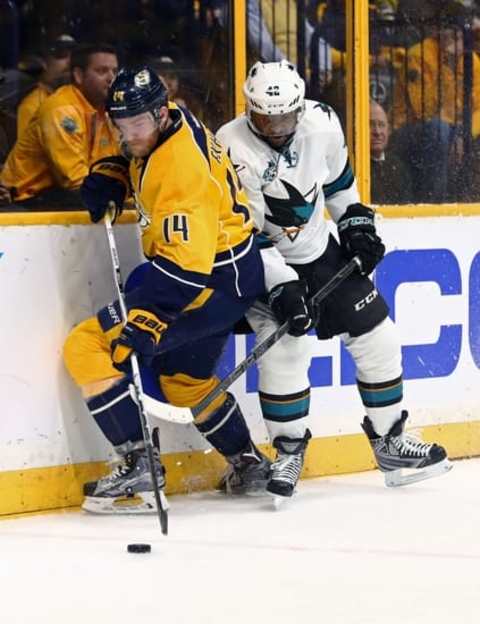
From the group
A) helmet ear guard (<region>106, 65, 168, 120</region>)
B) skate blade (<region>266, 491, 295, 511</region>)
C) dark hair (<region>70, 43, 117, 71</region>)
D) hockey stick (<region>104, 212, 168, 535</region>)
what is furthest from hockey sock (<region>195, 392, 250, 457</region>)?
dark hair (<region>70, 43, 117, 71</region>)

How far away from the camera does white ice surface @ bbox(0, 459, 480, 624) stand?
3.68 meters

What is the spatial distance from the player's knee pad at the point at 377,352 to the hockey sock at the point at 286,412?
20cm

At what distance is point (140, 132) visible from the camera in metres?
4.46

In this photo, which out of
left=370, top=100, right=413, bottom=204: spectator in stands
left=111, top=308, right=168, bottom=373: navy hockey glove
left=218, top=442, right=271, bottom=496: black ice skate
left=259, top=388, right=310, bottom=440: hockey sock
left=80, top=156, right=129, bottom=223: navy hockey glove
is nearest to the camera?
left=111, top=308, right=168, bottom=373: navy hockey glove

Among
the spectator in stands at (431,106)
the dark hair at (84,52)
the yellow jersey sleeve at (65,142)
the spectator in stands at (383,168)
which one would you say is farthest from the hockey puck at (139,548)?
the spectator in stands at (431,106)

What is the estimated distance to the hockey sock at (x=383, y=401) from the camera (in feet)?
16.5

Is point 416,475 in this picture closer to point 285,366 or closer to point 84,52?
point 285,366

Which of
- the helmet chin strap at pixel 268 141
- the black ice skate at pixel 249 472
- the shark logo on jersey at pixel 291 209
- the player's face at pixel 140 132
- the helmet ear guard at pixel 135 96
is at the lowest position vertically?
the black ice skate at pixel 249 472

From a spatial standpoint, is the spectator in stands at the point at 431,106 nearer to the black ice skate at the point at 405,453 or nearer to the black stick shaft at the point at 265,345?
the black stick shaft at the point at 265,345

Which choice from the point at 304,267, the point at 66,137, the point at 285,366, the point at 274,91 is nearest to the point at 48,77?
the point at 66,137

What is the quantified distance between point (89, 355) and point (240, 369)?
1.43ft

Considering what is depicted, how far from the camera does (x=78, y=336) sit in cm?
468

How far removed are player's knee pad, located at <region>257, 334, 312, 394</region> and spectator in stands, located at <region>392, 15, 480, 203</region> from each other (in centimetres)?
96

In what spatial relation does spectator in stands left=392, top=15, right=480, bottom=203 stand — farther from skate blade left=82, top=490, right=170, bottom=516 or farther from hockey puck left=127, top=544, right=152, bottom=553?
hockey puck left=127, top=544, right=152, bottom=553
